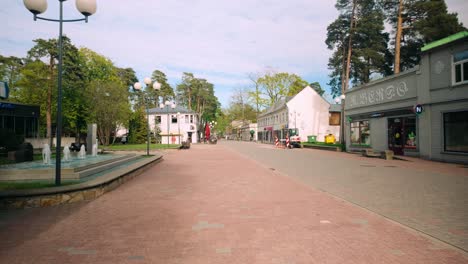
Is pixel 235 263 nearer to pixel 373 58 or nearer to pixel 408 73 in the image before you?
pixel 408 73

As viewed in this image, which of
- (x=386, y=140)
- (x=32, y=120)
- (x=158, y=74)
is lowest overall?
(x=386, y=140)

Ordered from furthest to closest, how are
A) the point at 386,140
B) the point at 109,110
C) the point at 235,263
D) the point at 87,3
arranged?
the point at 109,110 < the point at 386,140 < the point at 87,3 < the point at 235,263

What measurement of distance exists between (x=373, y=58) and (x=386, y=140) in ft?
37.3

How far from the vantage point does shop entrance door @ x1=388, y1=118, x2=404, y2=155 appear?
63.4 feet

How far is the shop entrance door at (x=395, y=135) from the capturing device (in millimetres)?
19312

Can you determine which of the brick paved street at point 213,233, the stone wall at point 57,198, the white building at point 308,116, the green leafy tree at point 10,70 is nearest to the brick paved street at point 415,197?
the brick paved street at point 213,233

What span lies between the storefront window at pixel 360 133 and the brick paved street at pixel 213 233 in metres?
18.5

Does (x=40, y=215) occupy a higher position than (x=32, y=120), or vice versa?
(x=32, y=120)

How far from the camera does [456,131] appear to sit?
14820mm

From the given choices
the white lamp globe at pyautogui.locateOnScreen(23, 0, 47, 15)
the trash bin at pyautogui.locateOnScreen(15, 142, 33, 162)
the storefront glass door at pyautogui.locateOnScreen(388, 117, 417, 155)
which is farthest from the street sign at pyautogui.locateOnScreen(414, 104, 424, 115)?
the trash bin at pyautogui.locateOnScreen(15, 142, 33, 162)

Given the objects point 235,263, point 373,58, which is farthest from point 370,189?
point 373,58

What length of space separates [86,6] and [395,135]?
67.3 feet

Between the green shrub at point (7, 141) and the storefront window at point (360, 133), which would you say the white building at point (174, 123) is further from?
the green shrub at point (7, 141)

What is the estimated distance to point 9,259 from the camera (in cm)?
353
